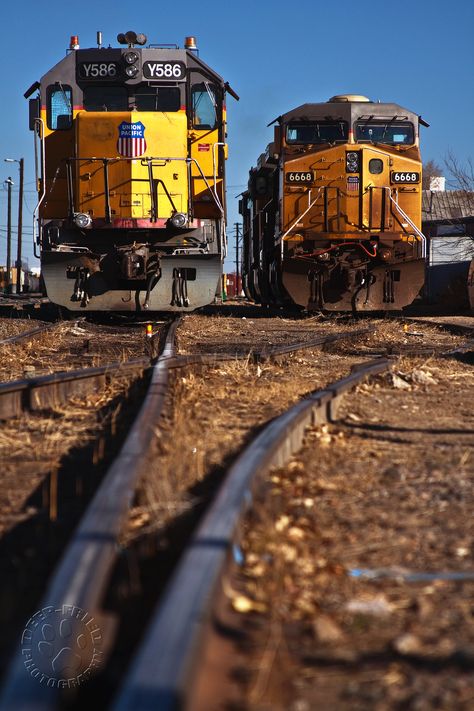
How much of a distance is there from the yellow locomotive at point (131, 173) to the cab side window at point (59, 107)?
0.02 meters

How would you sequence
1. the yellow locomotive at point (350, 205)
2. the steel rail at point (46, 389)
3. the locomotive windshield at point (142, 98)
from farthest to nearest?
the yellow locomotive at point (350, 205) < the locomotive windshield at point (142, 98) < the steel rail at point (46, 389)

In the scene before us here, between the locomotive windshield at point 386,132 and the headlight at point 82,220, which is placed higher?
the locomotive windshield at point 386,132

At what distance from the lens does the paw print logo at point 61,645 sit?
166cm

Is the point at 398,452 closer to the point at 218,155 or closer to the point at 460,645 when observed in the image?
the point at 460,645

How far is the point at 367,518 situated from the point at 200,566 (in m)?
1.21

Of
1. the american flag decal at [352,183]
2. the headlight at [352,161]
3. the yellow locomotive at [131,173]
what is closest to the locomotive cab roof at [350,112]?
the headlight at [352,161]

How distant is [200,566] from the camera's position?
203 cm

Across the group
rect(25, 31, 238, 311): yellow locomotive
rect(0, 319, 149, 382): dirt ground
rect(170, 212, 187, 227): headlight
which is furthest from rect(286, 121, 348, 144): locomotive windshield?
rect(0, 319, 149, 382): dirt ground

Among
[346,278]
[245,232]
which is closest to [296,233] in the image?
[346,278]

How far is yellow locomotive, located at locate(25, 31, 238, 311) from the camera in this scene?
13.4 meters

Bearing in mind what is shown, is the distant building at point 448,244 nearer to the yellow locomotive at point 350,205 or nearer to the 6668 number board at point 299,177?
the yellow locomotive at point 350,205

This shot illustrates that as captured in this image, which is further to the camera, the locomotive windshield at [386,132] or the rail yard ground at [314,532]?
the locomotive windshield at [386,132]

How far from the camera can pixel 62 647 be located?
1.75 metres

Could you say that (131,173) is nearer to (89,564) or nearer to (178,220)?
(178,220)
